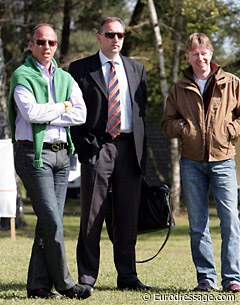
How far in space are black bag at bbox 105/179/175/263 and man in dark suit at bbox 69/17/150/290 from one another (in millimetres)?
123

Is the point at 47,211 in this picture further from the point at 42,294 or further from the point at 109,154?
the point at 109,154

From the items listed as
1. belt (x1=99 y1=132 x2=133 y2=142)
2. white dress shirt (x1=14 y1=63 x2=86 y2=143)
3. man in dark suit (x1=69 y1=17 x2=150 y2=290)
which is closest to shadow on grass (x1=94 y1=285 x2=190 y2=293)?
man in dark suit (x1=69 y1=17 x2=150 y2=290)

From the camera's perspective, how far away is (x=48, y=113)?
7.04m

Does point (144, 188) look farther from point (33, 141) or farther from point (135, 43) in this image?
point (135, 43)

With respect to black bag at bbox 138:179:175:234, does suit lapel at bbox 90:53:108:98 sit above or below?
above

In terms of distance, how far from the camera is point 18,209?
1858 centimetres

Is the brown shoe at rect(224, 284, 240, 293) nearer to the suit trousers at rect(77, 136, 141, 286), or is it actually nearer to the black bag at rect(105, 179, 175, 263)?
the black bag at rect(105, 179, 175, 263)

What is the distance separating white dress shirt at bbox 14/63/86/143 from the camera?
276 inches

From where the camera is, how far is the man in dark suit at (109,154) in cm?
750

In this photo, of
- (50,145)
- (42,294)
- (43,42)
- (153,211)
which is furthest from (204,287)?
(43,42)

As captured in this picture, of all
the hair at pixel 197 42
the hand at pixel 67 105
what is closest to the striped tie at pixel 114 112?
the hand at pixel 67 105

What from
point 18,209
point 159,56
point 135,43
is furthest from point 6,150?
point 135,43

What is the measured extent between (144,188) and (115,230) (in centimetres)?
46

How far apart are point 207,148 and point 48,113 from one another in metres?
1.36
